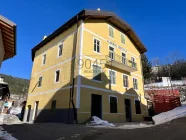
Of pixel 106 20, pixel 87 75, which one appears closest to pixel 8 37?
pixel 87 75

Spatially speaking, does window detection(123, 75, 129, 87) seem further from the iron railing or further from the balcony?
the iron railing

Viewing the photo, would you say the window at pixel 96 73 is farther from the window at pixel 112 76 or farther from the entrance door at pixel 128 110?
the entrance door at pixel 128 110

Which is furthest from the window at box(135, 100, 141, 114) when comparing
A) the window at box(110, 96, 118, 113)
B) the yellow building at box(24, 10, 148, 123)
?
the window at box(110, 96, 118, 113)

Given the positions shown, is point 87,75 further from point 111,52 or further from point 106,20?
point 106,20

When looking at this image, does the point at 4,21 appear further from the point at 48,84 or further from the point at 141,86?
the point at 141,86

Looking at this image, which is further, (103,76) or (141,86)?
(141,86)

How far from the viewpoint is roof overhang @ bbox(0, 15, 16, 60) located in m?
6.24

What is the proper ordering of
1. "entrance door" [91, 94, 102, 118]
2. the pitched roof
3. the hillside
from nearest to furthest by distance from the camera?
"entrance door" [91, 94, 102, 118], the pitched roof, the hillside

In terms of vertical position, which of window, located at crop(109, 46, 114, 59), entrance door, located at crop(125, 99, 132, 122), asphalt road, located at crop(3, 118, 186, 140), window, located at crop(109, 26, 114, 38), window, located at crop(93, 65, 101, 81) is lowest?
asphalt road, located at crop(3, 118, 186, 140)

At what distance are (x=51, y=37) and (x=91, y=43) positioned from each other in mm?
6574

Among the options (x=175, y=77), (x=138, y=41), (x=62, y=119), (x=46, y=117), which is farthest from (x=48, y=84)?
(x=175, y=77)

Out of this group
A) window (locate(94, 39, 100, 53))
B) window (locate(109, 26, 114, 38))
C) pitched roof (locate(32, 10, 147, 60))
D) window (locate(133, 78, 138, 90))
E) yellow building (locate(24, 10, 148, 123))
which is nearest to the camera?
yellow building (locate(24, 10, 148, 123))

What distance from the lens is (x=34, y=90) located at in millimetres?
21281

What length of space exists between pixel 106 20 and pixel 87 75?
8178 mm
